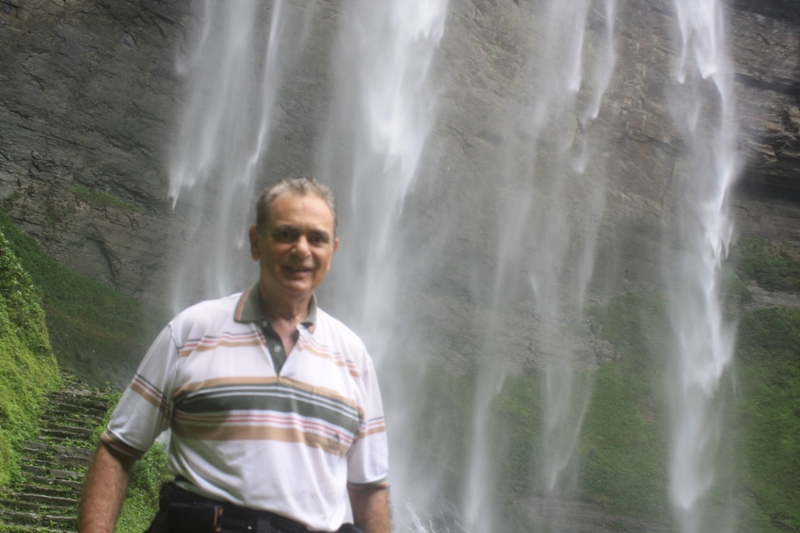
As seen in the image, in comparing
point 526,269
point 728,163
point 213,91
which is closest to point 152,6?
point 213,91

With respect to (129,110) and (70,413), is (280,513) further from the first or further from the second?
(129,110)

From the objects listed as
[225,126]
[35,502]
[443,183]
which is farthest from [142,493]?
[443,183]

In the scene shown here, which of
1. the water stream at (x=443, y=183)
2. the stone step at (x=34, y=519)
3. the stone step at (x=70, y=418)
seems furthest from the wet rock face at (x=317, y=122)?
the stone step at (x=34, y=519)

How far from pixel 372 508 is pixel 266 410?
457 millimetres

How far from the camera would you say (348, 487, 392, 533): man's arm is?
6.39 ft

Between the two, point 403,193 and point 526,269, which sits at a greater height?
point 403,193

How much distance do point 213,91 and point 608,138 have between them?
1083 centimetres

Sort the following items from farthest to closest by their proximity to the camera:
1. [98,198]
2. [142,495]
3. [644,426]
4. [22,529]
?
1. [98,198]
2. [644,426]
3. [142,495]
4. [22,529]

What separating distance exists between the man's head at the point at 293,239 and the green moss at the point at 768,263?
19723mm

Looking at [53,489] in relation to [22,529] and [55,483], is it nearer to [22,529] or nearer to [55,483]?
[55,483]

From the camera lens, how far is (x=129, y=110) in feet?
54.7

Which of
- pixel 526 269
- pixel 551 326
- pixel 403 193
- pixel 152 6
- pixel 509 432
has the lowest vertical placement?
pixel 509 432

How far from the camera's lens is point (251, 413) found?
1.71m

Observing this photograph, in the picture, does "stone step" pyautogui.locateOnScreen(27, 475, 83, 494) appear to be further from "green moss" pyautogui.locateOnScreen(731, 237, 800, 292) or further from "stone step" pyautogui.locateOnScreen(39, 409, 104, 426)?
"green moss" pyautogui.locateOnScreen(731, 237, 800, 292)
